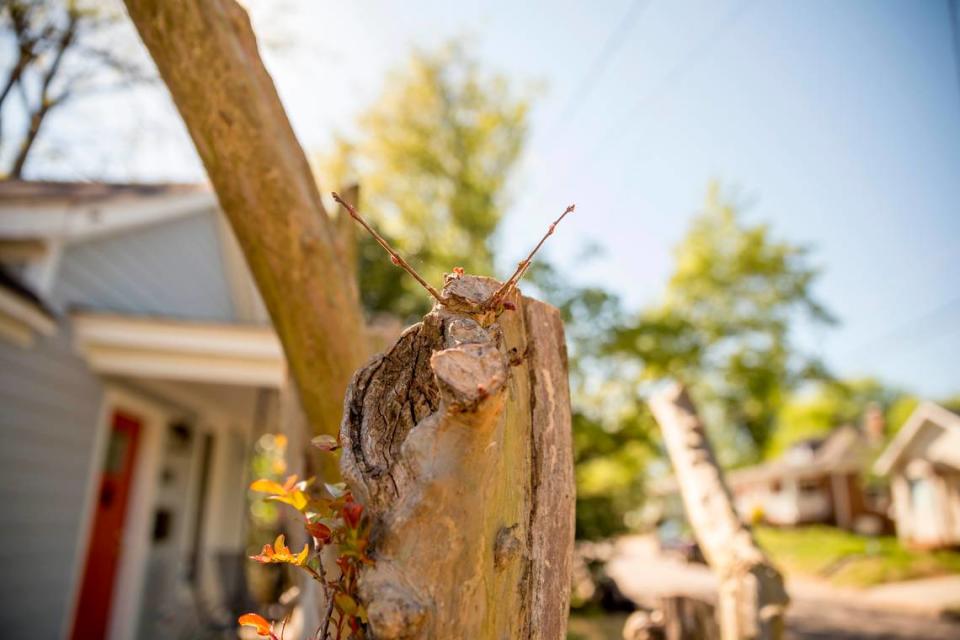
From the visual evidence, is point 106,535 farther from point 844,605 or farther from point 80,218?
point 844,605

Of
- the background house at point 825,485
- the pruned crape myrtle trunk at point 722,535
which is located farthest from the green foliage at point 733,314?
the background house at point 825,485

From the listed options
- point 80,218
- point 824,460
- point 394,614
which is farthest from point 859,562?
point 394,614

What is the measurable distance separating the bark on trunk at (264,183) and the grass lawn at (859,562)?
57.4 ft

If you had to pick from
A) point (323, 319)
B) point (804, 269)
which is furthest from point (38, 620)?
point (804, 269)

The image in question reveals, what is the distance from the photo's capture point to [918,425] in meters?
20.7

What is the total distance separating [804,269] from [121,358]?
17.4m

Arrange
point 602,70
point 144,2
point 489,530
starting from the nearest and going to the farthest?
1. point 489,530
2. point 144,2
3. point 602,70

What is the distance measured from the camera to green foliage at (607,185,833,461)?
12.1 metres

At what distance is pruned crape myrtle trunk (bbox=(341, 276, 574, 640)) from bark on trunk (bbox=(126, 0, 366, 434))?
2.97 ft

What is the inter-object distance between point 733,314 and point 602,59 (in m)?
9.92

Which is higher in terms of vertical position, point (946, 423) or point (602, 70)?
point (602, 70)

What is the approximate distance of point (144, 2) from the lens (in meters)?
1.80

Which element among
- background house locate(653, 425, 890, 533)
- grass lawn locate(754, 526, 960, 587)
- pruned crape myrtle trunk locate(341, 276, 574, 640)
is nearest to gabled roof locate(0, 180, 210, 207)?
pruned crape myrtle trunk locate(341, 276, 574, 640)

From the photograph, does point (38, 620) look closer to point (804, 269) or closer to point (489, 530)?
point (489, 530)
